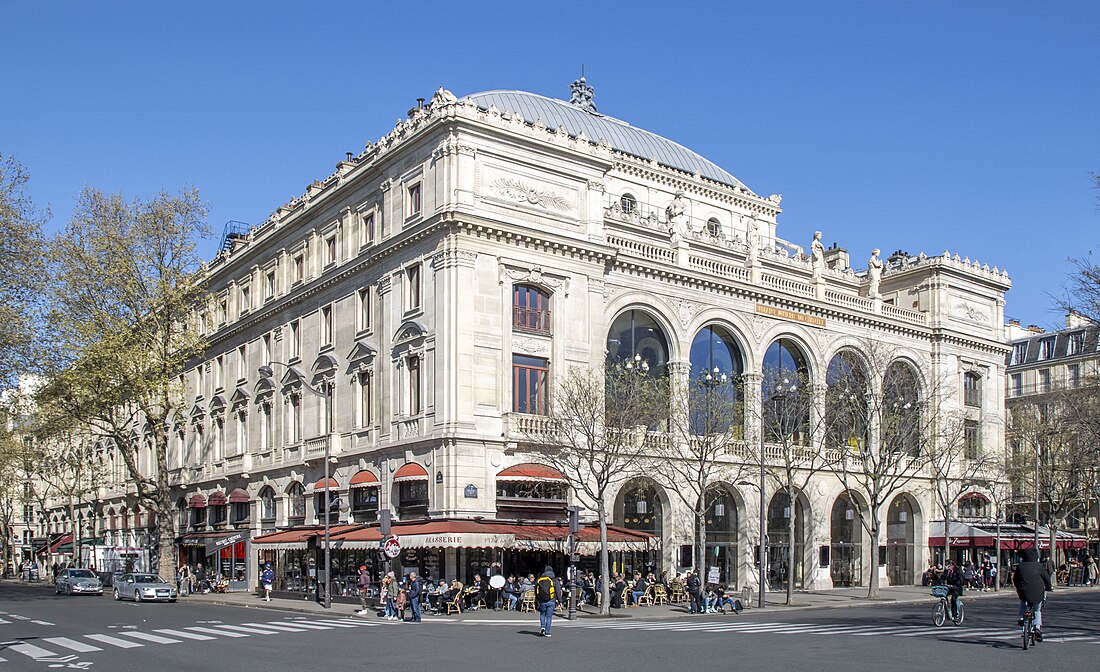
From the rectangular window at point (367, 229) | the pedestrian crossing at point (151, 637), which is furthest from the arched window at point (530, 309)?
the pedestrian crossing at point (151, 637)

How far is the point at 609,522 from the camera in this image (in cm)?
4697

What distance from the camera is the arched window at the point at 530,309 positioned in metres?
45.5

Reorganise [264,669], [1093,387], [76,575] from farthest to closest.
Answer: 1. [76,575]
2. [1093,387]
3. [264,669]

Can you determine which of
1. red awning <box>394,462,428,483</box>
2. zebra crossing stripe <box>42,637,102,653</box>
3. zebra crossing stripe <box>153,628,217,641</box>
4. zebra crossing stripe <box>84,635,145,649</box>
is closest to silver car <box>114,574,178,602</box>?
red awning <box>394,462,428,483</box>

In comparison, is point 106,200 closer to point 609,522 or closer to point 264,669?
point 609,522

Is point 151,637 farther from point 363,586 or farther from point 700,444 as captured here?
point 700,444

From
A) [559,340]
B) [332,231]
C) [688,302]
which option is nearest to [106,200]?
[332,231]

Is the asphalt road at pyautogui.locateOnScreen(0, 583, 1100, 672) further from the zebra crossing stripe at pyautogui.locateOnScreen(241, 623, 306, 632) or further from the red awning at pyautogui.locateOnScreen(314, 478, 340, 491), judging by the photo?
the red awning at pyautogui.locateOnScreen(314, 478, 340, 491)

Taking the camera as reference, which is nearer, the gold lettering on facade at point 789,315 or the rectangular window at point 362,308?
the rectangular window at point 362,308

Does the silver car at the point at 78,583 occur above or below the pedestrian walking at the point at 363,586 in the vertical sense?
below

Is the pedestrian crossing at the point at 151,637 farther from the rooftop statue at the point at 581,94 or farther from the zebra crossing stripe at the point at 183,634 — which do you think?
the rooftop statue at the point at 581,94

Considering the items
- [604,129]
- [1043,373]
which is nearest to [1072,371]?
[1043,373]

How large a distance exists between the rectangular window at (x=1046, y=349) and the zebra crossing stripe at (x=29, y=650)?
268ft

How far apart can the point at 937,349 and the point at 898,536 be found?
1098cm
